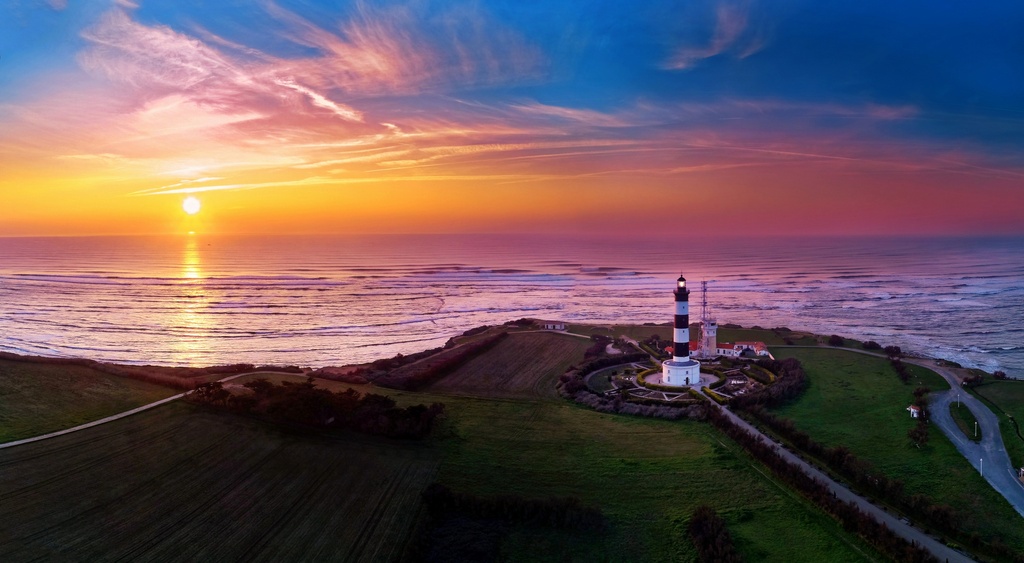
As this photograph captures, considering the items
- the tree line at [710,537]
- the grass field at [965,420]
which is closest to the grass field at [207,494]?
the tree line at [710,537]

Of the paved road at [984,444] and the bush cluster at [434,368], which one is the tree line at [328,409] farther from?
the paved road at [984,444]

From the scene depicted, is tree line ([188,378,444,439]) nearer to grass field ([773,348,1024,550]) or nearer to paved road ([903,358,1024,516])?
grass field ([773,348,1024,550])

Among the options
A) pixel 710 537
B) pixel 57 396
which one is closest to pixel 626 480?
pixel 710 537

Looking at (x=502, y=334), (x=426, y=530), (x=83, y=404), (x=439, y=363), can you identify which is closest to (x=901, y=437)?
(x=426, y=530)

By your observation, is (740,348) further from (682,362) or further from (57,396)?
(57,396)

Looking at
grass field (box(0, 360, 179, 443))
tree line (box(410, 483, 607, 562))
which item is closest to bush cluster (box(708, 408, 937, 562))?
tree line (box(410, 483, 607, 562))
